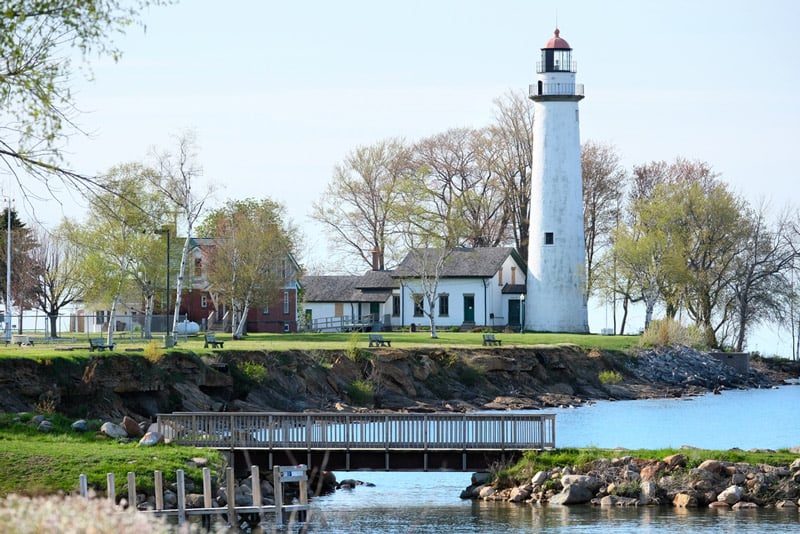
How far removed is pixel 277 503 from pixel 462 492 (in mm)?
7603

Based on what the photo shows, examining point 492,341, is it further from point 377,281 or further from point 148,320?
point 377,281

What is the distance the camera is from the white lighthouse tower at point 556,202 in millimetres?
75125

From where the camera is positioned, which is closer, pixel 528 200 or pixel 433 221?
pixel 433 221

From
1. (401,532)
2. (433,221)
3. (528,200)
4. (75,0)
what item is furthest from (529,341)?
(75,0)

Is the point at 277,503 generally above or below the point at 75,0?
below

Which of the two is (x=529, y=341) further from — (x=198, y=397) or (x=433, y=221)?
(x=198, y=397)

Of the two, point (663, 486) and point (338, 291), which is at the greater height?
point (338, 291)

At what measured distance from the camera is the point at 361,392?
5216 cm

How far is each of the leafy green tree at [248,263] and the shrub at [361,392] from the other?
1207 cm

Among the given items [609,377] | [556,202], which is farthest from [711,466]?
[556,202]

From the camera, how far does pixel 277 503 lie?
25.1 meters

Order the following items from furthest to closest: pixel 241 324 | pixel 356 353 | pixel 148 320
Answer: pixel 148 320
pixel 241 324
pixel 356 353

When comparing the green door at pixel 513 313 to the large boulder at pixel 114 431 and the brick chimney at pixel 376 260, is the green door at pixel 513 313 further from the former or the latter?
the large boulder at pixel 114 431

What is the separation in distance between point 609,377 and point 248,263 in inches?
733
